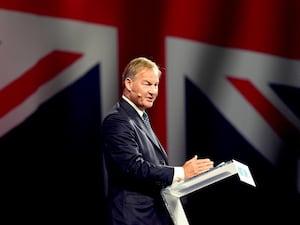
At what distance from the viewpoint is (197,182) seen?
1.50 m

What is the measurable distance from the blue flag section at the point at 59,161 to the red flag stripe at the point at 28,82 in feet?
0.25

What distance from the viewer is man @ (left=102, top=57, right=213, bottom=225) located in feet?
4.99

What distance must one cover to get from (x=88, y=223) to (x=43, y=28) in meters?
0.77

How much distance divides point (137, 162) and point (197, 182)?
0.16m

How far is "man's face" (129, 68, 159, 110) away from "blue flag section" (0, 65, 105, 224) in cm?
76

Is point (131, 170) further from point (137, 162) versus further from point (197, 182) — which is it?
point (197, 182)

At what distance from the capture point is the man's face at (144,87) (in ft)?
5.38

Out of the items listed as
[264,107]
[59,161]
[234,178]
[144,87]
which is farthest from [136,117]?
[264,107]

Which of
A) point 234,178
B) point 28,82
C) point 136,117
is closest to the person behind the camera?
point 136,117

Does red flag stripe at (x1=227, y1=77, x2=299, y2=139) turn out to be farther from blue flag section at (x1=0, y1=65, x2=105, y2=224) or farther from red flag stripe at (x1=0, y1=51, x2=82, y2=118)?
red flag stripe at (x1=0, y1=51, x2=82, y2=118)

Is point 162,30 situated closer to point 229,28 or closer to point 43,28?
point 229,28

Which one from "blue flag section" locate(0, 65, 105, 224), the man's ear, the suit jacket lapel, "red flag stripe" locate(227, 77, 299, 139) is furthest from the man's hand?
"red flag stripe" locate(227, 77, 299, 139)

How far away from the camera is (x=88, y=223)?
2.38 meters

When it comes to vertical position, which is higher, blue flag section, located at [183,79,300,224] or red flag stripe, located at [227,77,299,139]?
red flag stripe, located at [227,77,299,139]
